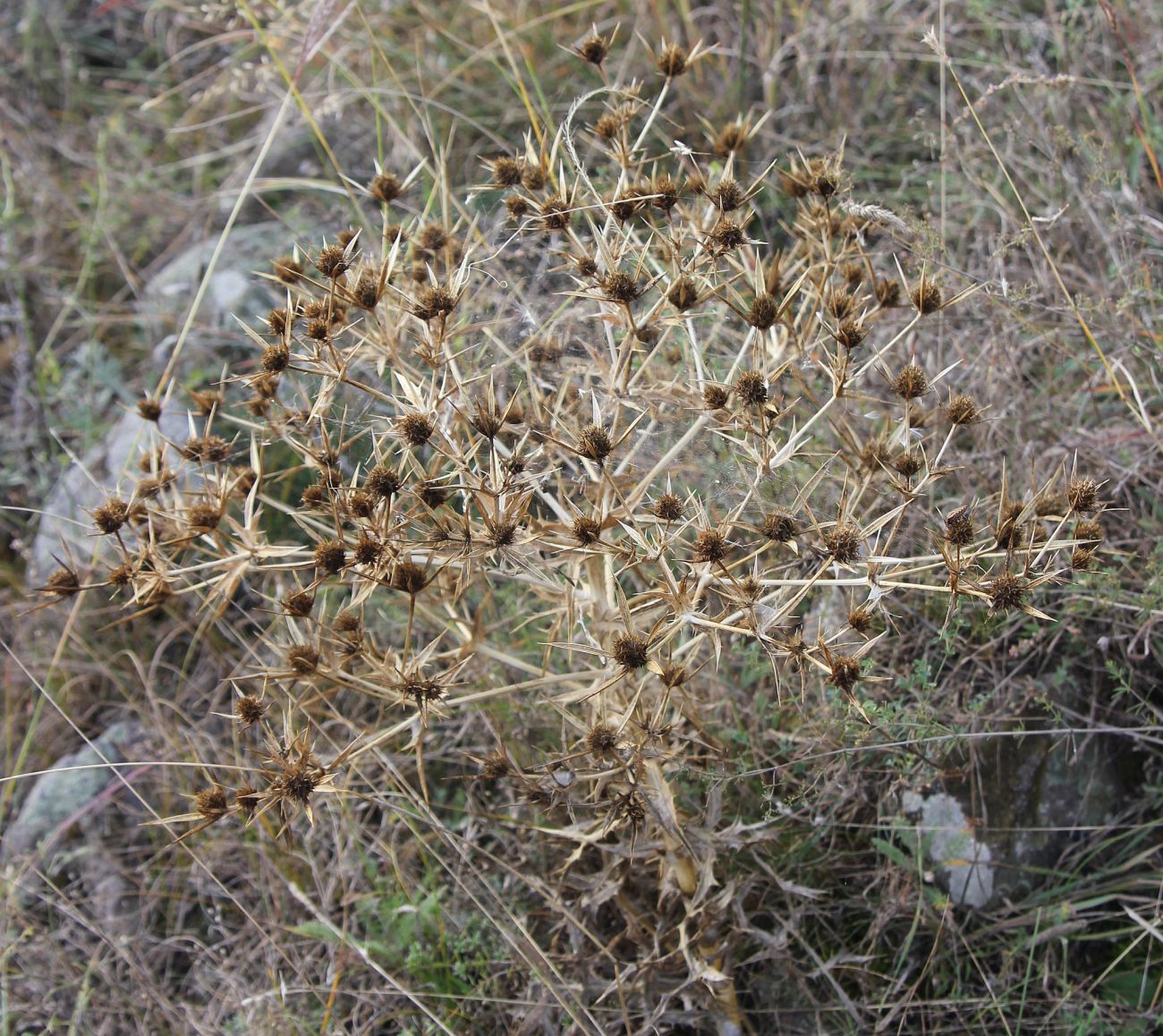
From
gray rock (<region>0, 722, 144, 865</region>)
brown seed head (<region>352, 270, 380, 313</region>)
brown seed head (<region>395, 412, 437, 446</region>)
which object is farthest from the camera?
gray rock (<region>0, 722, 144, 865</region>)

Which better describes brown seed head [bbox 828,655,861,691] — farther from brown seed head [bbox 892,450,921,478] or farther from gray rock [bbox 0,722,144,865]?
gray rock [bbox 0,722,144,865]

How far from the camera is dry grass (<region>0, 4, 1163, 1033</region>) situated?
1665 mm

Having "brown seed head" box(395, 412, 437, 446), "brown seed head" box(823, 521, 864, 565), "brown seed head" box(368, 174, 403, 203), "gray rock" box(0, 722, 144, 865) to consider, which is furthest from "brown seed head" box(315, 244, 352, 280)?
"gray rock" box(0, 722, 144, 865)

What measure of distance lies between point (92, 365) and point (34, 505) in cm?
53

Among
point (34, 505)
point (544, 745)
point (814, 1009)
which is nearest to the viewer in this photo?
point (814, 1009)

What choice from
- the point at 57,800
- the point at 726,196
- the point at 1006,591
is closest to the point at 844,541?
the point at 1006,591

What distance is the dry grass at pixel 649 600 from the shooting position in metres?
1.67

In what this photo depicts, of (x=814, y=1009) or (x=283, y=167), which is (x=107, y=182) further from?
(x=814, y=1009)

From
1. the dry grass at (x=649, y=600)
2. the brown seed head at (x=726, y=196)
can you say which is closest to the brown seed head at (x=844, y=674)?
the dry grass at (x=649, y=600)

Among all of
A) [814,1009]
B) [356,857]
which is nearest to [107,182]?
[356,857]

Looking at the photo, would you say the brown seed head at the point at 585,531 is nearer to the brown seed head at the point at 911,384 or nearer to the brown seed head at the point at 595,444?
the brown seed head at the point at 595,444

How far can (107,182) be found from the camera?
426 centimetres

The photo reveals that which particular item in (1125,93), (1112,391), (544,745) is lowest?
(544,745)

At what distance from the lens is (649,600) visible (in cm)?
167
